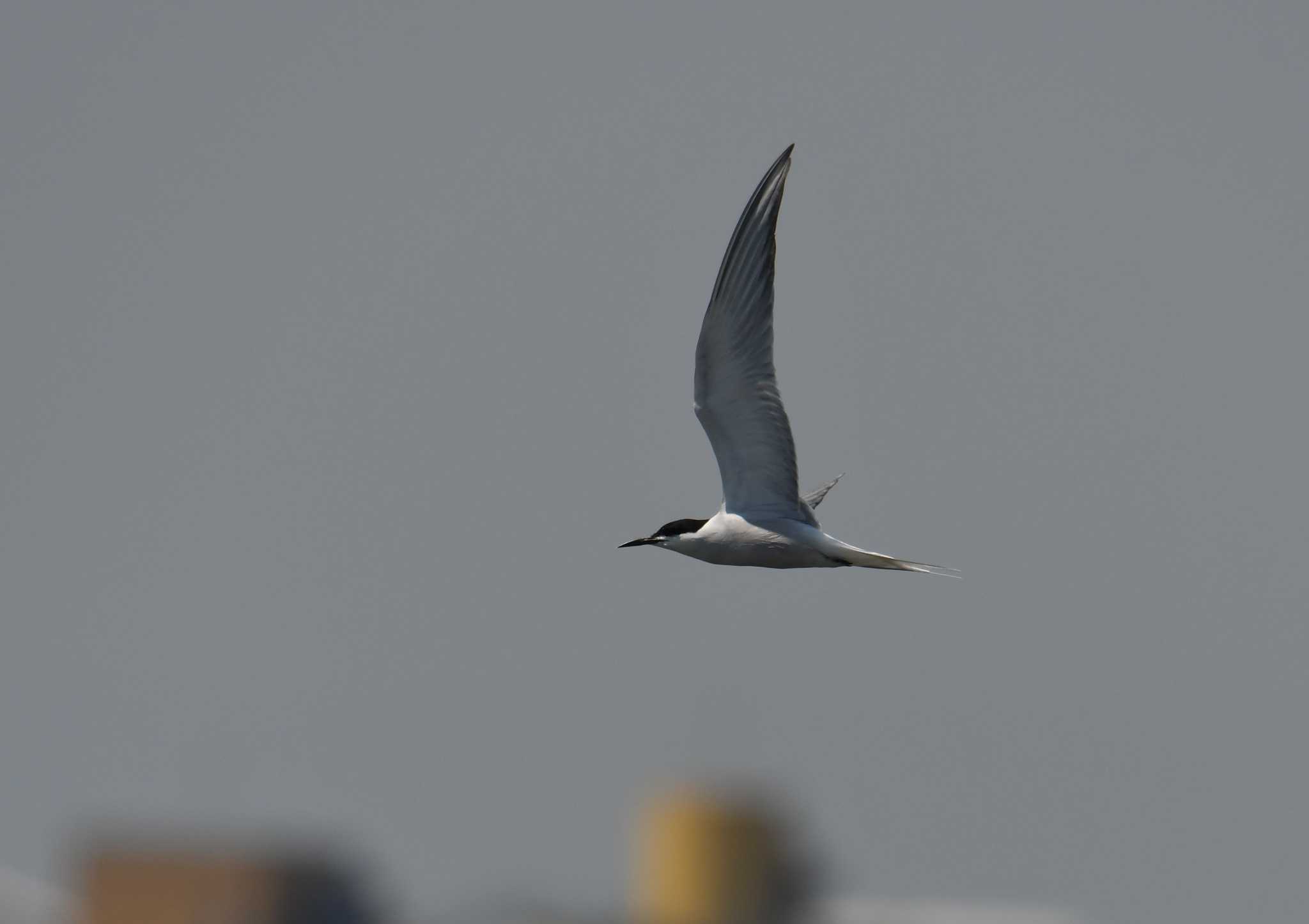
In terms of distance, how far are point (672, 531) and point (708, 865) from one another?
56.9 ft

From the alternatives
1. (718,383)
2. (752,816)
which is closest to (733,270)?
(718,383)

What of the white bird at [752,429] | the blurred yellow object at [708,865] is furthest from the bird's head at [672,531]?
the blurred yellow object at [708,865]

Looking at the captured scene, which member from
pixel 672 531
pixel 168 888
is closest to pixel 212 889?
pixel 168 888

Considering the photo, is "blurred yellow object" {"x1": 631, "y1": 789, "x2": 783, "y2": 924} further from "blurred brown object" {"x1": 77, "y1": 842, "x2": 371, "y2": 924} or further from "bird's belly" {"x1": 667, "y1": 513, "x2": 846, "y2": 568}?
"bird's belly" {"x1": 667, "y1": 513, "x2": 846, "y2": 568}

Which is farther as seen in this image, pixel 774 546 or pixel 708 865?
pixel 708 865

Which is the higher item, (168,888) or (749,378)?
(749,378)

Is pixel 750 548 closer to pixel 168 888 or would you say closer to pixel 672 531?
pixel 672 531

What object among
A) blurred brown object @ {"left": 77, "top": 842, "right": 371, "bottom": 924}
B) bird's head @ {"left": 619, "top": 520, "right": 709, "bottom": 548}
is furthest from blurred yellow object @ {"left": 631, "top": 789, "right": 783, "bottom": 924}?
bird's head @ {"left": 619, "top": 520, "right": 709, "bottom": 548}

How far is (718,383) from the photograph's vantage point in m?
19.2

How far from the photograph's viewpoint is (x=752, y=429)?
63.8 ft

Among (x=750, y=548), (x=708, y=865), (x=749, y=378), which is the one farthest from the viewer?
(x=708, y=865)

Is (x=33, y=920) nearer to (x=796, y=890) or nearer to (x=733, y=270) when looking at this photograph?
(x=796, y=890)

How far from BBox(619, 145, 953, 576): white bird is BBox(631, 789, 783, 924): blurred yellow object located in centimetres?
1726

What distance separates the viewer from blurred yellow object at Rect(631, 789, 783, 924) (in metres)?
36.6
